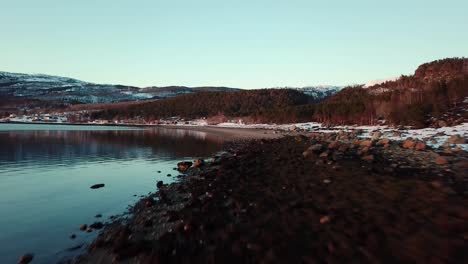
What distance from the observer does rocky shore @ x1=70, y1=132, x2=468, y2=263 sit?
29.6 feet

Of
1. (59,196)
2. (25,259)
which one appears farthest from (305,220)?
(59,196)

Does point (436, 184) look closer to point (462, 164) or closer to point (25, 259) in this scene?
point (462, 164)

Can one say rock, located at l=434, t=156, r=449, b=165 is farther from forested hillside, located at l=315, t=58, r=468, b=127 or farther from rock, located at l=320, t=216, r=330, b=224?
forested hillside, located at l=315, t=58, r=468, b=127

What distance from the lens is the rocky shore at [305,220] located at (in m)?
9.03

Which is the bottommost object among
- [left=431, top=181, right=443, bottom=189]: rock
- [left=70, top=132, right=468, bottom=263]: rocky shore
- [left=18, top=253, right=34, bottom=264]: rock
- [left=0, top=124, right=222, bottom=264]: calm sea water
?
[left=0, top=124, right=222, bottom=264]: calm sea water

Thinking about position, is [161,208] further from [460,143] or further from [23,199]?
[460,143]

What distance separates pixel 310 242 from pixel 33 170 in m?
30.8

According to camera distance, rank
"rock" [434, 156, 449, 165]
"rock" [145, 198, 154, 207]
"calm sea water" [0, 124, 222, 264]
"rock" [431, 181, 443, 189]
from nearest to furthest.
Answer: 1. "calm sea water" [0, 124, 222, 264]
2. "rock" [431, 181, 443, 189]
3. "rock" [145, 198, 154, 207]
4. "rock" [434, 156, 449, 165]

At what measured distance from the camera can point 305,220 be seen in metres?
11.5

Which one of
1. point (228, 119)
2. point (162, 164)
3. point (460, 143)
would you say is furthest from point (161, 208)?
point (228, 119)

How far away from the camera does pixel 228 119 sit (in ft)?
620

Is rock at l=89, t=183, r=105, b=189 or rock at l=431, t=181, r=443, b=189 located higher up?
rock at l=431, t=181, r=443, b=189

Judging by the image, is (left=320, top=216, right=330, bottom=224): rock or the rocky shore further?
(left=320, top=216, right=330, bottom=224): rock

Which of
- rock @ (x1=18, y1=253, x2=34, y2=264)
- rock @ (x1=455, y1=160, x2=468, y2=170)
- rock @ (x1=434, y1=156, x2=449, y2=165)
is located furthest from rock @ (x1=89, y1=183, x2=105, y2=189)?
rock @ (x1=455, y1=160, x2=468, y2=170)
